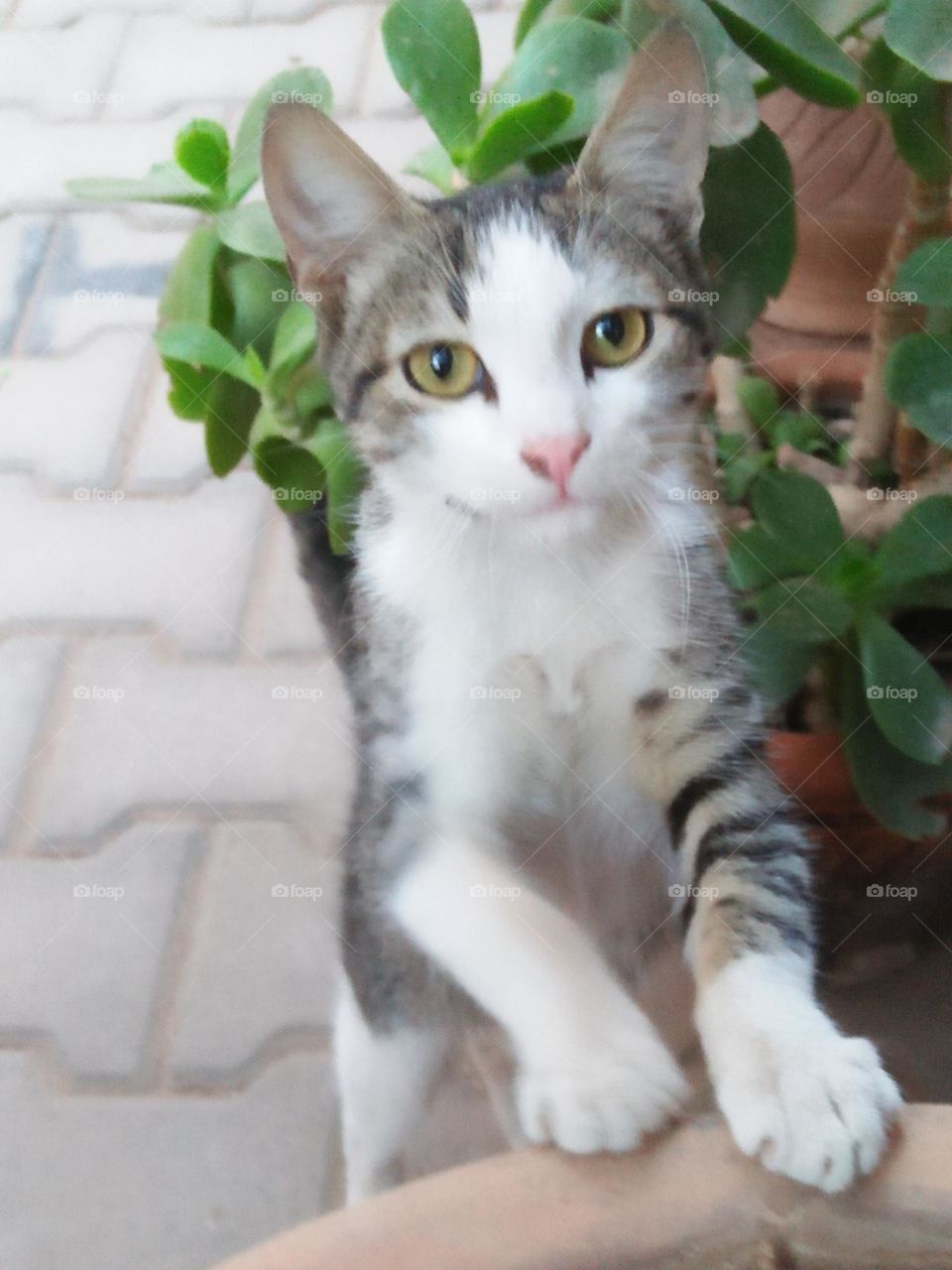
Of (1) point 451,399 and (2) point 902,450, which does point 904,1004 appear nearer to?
(2) point 902,450

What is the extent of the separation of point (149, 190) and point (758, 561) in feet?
1.98

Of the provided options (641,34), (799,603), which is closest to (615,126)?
(641,34)

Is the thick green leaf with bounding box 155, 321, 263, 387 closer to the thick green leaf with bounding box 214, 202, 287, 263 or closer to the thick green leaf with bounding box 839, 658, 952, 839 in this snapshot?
the thick green leaf with bounding box 214, 202, 287, 263

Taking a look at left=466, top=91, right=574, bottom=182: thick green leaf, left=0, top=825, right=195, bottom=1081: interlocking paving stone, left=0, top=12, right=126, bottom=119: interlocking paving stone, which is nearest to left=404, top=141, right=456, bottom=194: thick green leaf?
left=466, top=91, right=574, bottom=182: thick green leaf

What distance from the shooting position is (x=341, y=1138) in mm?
1086

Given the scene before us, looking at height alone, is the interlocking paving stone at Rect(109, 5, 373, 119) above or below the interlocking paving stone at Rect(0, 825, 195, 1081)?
above

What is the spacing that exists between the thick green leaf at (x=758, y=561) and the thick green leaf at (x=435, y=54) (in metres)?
0.42

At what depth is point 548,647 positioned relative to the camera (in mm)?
848

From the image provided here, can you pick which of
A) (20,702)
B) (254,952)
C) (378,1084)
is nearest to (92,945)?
(254,952)

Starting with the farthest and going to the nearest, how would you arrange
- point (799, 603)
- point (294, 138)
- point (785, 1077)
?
point (799, 603) < point (294, 138) < point (785, 1077)

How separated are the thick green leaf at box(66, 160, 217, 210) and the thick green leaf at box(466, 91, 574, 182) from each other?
0.76ft

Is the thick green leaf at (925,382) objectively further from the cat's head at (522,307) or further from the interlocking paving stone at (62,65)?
the interlocking paving stone at (62,65)

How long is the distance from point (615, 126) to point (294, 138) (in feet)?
0.74

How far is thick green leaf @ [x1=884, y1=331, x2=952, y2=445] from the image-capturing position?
825mm
